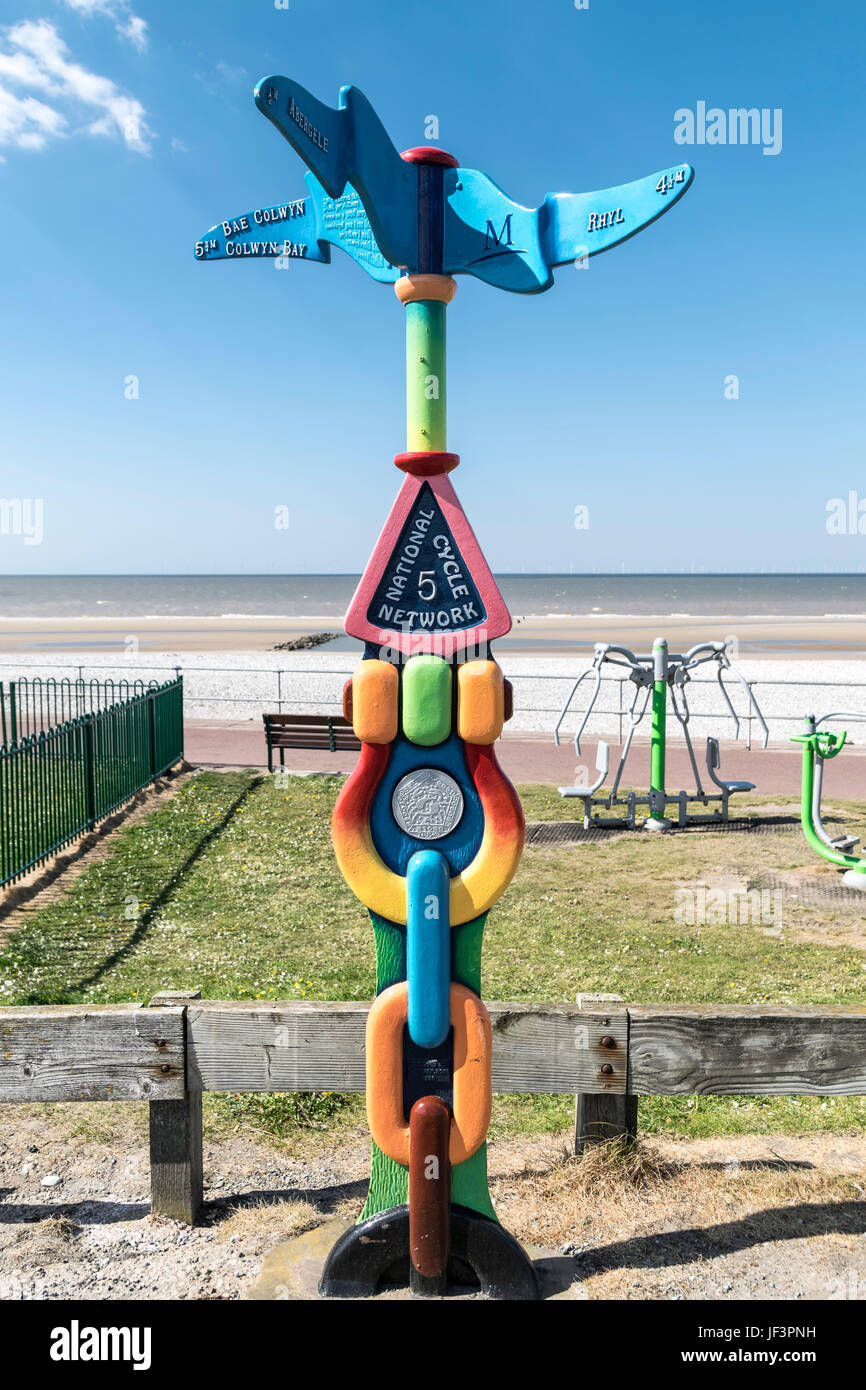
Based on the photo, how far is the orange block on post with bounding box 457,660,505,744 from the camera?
2908mm

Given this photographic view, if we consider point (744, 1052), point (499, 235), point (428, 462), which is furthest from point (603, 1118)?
point (499, 235)

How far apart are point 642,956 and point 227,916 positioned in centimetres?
327

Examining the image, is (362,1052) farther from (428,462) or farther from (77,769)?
(77,769)

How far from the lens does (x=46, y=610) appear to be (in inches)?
3275

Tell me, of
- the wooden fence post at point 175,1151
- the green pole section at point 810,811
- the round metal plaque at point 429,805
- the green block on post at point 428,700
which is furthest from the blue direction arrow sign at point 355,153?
the green pole section at point 810,811

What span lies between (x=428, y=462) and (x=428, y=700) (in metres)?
0.78

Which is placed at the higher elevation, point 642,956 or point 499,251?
point 499,251

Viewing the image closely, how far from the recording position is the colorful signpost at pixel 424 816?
2902mm

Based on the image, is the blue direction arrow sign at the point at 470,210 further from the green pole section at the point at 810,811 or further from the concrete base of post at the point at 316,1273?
the green pole section at the point at 810,811

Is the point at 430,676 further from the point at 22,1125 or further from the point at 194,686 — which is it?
the point at 194,686

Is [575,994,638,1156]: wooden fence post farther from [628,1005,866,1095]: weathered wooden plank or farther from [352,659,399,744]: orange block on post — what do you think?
[352,659,399,744]: orange block on post

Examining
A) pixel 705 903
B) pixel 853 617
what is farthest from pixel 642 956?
pixel 853 617

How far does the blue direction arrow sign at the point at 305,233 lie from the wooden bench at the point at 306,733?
368 inches

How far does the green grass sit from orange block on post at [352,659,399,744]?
2.35 metres
